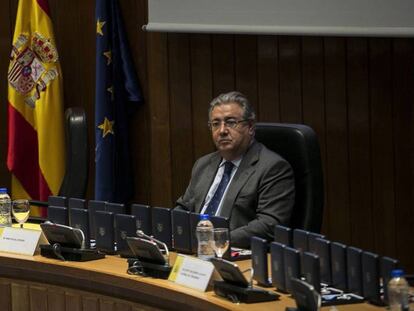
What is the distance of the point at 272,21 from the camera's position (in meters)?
6.35

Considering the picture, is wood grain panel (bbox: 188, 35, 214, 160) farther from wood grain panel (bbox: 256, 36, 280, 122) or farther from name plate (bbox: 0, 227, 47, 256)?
name plate (bbox: 0, 227, 47, 256)

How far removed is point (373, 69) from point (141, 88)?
153 cm

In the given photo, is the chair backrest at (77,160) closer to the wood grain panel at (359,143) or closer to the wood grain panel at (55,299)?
the wood grain panel at (55,299)

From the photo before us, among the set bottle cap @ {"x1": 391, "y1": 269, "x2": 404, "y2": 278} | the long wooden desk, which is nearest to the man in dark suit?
the long wooden desk

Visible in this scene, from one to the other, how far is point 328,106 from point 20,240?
259 cm

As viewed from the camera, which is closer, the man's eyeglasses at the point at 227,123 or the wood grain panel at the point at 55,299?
the wood grain panel at the point at 55,299

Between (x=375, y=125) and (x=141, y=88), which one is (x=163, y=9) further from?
(x=375, y=125)

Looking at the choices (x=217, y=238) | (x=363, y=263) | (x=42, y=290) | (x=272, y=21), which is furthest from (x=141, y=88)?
(x=363, y=263)

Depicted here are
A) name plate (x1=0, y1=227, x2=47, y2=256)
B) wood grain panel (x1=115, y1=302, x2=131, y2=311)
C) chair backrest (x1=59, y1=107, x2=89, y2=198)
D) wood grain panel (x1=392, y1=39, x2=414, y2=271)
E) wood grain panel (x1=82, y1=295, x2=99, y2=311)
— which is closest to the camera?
wood grain panel (x1=115, y1=302, x2=131, y2=311)

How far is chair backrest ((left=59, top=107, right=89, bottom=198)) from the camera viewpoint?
18.2ft

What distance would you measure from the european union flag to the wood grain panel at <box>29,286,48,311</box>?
7.49 ft

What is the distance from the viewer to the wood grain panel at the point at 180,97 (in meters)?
6.75

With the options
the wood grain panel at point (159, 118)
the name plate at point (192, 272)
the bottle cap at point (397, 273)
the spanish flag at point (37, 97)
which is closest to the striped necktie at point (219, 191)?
the name plate at point (192, 272)

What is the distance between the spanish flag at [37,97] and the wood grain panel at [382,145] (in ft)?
6.81
